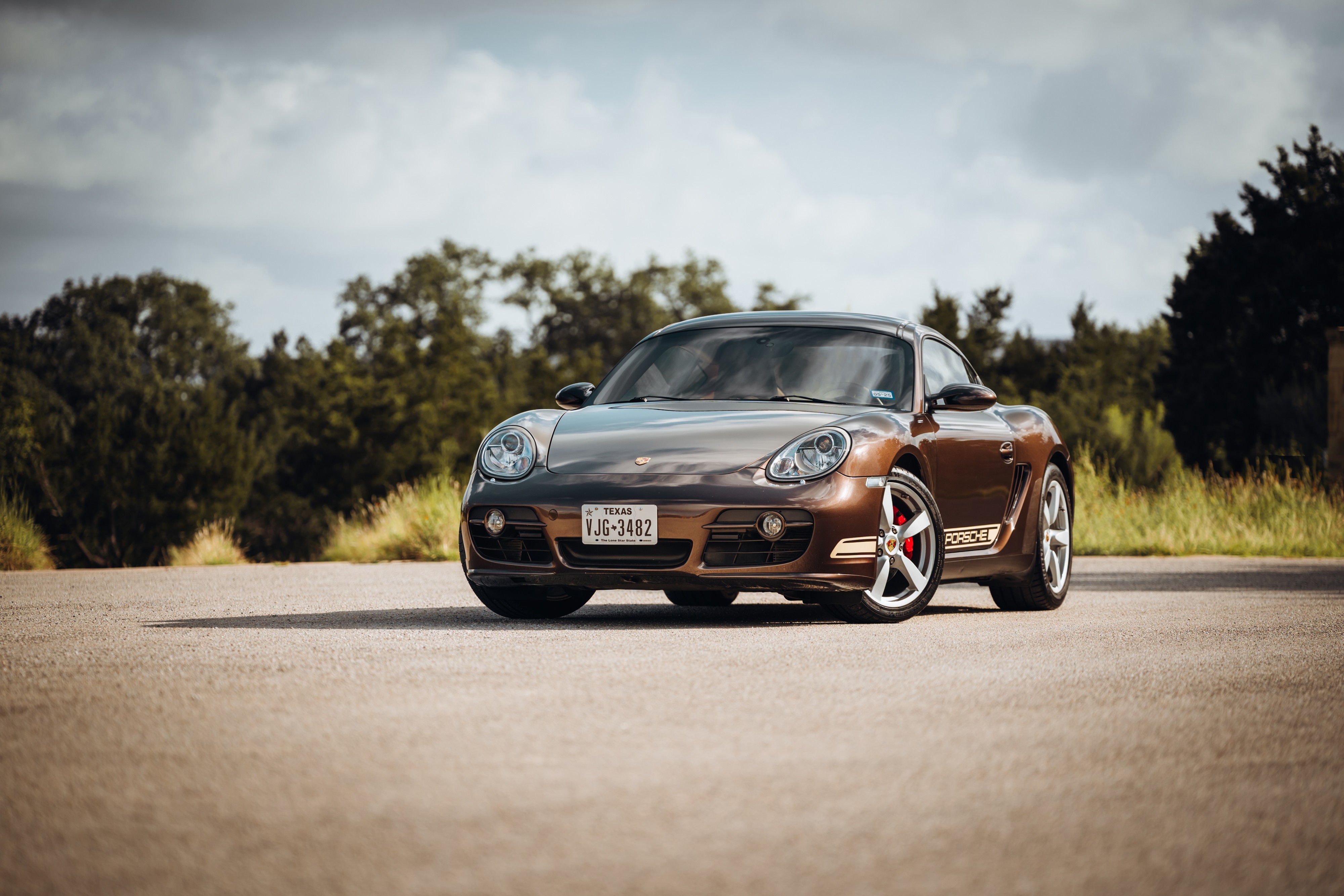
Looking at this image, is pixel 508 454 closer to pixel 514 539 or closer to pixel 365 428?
pixel 514 539

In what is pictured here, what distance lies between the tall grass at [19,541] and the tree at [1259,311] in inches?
1002

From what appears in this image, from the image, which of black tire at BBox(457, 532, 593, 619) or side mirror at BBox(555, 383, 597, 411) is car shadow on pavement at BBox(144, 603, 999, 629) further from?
side mirror at BBox(555, 383, 597, 411)

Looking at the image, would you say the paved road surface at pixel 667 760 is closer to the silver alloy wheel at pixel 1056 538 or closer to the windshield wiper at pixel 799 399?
the windshield wiper at pixel 799 399

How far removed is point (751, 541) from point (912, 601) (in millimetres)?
999

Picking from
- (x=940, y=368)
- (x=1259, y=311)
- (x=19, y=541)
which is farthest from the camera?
(x=1259, y=311)

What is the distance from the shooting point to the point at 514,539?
7375mm

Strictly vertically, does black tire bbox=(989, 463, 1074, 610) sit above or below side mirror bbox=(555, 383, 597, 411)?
below

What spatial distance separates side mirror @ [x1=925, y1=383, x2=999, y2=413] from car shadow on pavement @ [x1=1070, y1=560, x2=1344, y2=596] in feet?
10.3

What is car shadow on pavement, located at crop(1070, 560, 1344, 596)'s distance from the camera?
10.6 meters

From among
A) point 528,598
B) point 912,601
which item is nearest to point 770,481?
point 912,601

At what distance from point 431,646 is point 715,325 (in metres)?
3.04

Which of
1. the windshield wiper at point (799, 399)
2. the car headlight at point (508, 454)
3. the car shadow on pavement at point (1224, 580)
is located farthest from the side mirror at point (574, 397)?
the car shadow on pavement at point (1224, 580)

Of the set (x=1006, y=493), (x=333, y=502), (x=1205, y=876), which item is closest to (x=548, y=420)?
(x=1006, y=493)

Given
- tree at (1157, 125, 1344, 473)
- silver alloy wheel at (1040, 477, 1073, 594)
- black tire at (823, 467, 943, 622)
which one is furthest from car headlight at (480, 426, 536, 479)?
tree at (1157, 125, 1344, 473)
